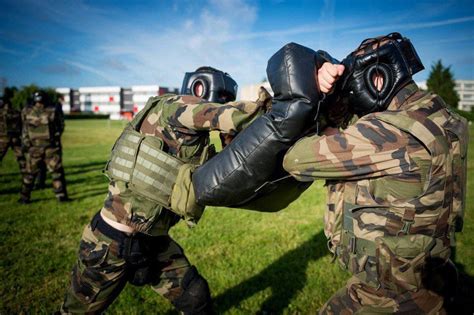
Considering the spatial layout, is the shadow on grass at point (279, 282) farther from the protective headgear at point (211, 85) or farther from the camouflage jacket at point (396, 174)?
the protective headgear at point (211, 85)

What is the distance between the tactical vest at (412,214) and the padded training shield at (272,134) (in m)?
0.50

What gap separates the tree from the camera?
51.5m

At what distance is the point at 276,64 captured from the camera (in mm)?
1688

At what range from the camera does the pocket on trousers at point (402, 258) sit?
182 cm

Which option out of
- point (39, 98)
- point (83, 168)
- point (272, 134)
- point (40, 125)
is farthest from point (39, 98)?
point (272, 134)

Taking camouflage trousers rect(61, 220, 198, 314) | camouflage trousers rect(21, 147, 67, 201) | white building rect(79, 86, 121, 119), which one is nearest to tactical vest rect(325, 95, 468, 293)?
camouflage trousers rect(61, 220, 198, 314)

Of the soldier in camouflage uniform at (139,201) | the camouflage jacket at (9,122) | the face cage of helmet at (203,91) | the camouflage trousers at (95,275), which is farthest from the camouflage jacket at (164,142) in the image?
the camouflage jacket at (9,122)

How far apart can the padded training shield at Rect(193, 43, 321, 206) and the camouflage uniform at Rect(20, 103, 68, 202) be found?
7225mm

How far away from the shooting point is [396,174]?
1.73m

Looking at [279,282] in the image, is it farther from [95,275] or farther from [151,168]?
[151,168]

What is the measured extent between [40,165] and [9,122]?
4.41 m

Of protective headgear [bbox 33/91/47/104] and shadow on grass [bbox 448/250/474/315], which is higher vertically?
protective headgear [bbox 33/91/47/104]

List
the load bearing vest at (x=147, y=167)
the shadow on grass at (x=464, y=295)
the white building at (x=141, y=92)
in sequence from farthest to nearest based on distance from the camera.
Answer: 1. the white building at (x=141, y=92)
2. the shadow on grass at (x=464, y=295)
3. the load bearing vest at (x=147, y=167)

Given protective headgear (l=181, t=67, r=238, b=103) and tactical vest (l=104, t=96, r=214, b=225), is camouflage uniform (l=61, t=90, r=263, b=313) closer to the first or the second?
tactical vest (l=104, t=96, r=214, b=225)
